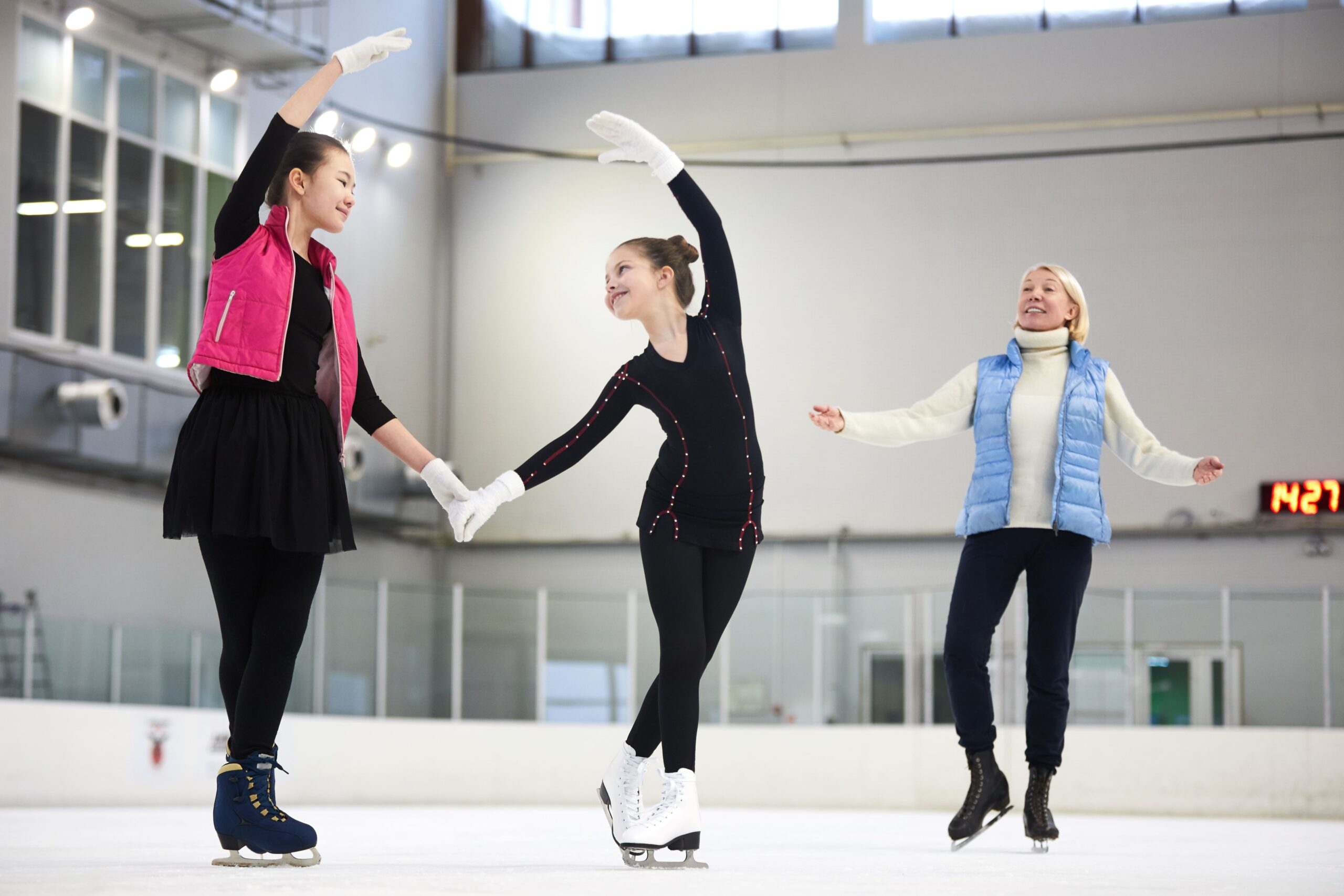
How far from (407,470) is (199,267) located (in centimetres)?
336

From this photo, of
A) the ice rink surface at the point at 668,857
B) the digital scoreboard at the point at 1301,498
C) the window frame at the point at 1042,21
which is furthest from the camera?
the window frame at the point at 1042,21

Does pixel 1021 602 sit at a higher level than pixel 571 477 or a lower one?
lower

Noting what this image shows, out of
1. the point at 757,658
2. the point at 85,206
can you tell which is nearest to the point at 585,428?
the point at 757,658

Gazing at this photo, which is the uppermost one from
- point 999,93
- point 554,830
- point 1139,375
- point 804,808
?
point 999,93

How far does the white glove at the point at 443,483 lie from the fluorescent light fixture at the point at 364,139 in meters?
11.0

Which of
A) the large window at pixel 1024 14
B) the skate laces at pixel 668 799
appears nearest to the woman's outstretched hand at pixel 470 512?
the skate laces at pixel 668 799

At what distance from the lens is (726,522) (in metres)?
3.39

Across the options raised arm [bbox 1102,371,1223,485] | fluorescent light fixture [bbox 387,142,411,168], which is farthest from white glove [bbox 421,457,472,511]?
fluorescent light fixture [bbox 387,142,411,168]

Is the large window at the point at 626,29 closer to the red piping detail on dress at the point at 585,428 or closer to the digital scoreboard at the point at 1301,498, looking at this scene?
the digital scoreboard at the point at 1301,498

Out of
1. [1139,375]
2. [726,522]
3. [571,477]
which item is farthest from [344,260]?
[726,522]

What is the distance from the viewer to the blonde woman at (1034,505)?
13.0 ft

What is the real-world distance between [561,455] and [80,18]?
905cm

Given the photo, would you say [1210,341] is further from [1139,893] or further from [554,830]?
[1139,893]

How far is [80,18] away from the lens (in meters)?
11.0
